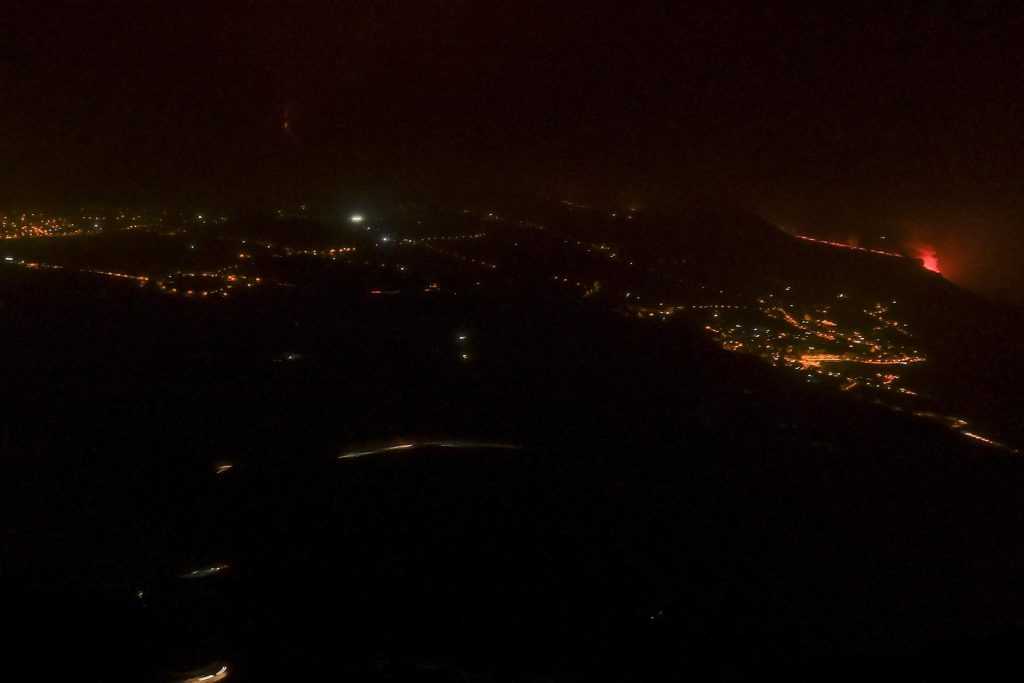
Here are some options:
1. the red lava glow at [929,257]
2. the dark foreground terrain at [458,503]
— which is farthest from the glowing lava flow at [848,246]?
the dark foreground terrain at [458,503]

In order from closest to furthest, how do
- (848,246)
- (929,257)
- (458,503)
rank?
(458,503), (848,246), (929,257)

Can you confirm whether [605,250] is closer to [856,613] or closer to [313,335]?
[313,335]

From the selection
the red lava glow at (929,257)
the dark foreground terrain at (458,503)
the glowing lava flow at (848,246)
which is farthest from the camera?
the red lava glow at (929,257)

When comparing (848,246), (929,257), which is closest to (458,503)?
(848,246)

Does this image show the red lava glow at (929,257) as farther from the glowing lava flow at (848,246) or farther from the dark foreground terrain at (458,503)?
the dark foreground terrain at (458,503)

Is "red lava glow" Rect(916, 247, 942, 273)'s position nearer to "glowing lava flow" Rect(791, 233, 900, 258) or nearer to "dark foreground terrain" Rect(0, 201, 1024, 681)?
"glowing lava flow" Rect(791, 233, 900, 258)

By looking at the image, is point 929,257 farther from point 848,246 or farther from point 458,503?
point 458,503

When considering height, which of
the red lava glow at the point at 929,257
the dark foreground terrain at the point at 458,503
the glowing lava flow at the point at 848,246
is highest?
the glowing lava flow at the point at 848,246

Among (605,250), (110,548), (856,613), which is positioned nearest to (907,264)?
(605,250)

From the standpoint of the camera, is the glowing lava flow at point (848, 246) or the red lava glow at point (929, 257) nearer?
the glowing lava flow at point (848, 246)
